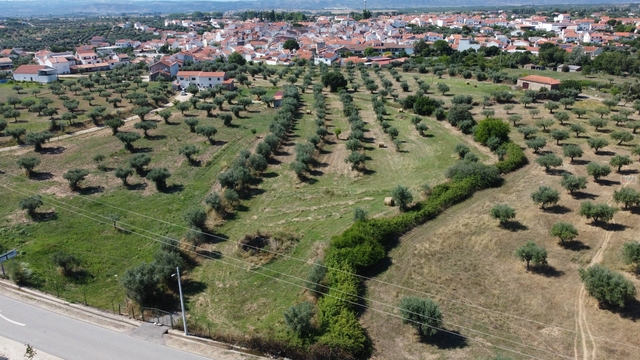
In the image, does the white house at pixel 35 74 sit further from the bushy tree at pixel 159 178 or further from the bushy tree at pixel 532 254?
the bushy tree at pixel 532 254

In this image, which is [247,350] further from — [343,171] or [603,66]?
[603,66]

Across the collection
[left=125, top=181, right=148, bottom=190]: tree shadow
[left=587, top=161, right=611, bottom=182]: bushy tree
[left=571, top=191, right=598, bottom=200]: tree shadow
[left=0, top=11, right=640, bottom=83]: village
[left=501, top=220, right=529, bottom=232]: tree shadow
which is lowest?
[left=501, top=220, right=529, bottom=232]: tree shadow

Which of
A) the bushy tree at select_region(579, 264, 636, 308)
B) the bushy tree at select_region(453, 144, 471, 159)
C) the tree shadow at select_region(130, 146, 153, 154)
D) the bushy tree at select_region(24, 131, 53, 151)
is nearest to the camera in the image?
the bushy tree at select_region(579, 264, 636, 308)

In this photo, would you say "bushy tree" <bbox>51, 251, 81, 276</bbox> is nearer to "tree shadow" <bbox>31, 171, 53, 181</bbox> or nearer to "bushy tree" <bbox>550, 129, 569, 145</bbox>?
"tree shadow" <bbox>31, 171, 53, 181</bbox>

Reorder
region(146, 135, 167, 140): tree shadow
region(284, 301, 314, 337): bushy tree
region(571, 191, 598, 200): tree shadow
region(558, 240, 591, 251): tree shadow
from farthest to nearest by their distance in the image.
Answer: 1. region(146, 135, 167, 140): tree shadow
2. region(571, 191, 598, 200): tree shadow
3. region(558, 240, 591, 251): tree shadow
4. region(284, 301, 314, 337): bushy tree

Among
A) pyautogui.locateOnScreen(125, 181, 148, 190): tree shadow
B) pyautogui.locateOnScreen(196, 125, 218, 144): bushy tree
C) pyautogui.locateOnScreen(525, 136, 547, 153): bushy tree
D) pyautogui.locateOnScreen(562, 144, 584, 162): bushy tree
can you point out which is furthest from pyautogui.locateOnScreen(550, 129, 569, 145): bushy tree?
pyautogui.locateOnScreen(125, 181, 148, 190): tree shadow

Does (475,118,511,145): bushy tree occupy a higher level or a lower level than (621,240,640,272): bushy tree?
higher

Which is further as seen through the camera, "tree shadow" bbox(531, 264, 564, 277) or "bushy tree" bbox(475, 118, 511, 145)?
"bushy tree" bbox(475, 118, 511, 145)

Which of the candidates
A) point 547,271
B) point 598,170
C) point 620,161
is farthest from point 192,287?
point 620,161

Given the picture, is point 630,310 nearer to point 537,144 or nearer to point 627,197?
point 627,197
